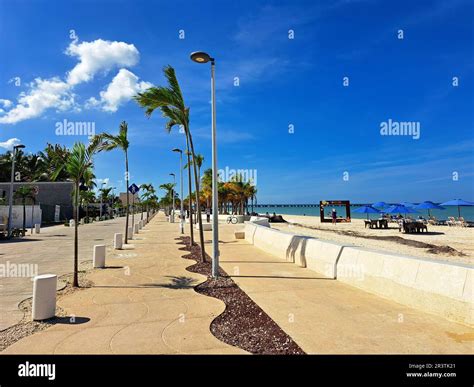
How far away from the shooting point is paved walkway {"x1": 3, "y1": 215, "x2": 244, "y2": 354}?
4.12 meters

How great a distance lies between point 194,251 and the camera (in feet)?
45.3

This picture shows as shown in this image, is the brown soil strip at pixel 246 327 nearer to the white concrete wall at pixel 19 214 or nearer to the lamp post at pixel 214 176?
the lamp post at pixel 214 176

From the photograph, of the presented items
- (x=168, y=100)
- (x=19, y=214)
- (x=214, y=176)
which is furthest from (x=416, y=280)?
(x=19, y=214)

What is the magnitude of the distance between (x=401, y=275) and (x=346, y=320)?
1.62 m

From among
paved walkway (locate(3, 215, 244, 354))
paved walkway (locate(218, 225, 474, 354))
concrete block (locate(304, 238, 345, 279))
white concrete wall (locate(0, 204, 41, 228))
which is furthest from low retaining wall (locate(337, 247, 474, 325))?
white concrete wall (locate(0, 204, 41, 228))

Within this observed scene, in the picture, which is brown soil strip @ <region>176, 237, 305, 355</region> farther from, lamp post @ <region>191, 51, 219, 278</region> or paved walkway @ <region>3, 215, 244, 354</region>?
lamp post @ <region>191, 51, 219, 278</region>

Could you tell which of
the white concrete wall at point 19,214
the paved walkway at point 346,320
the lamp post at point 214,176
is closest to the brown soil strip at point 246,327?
the paved walkway at point 346,320

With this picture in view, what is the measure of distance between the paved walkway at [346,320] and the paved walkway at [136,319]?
1.12 metres

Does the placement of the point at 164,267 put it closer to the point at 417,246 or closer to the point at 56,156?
the point at 56,156

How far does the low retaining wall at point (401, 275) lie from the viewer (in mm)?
4680

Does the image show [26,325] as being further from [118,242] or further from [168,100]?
[118,242]
